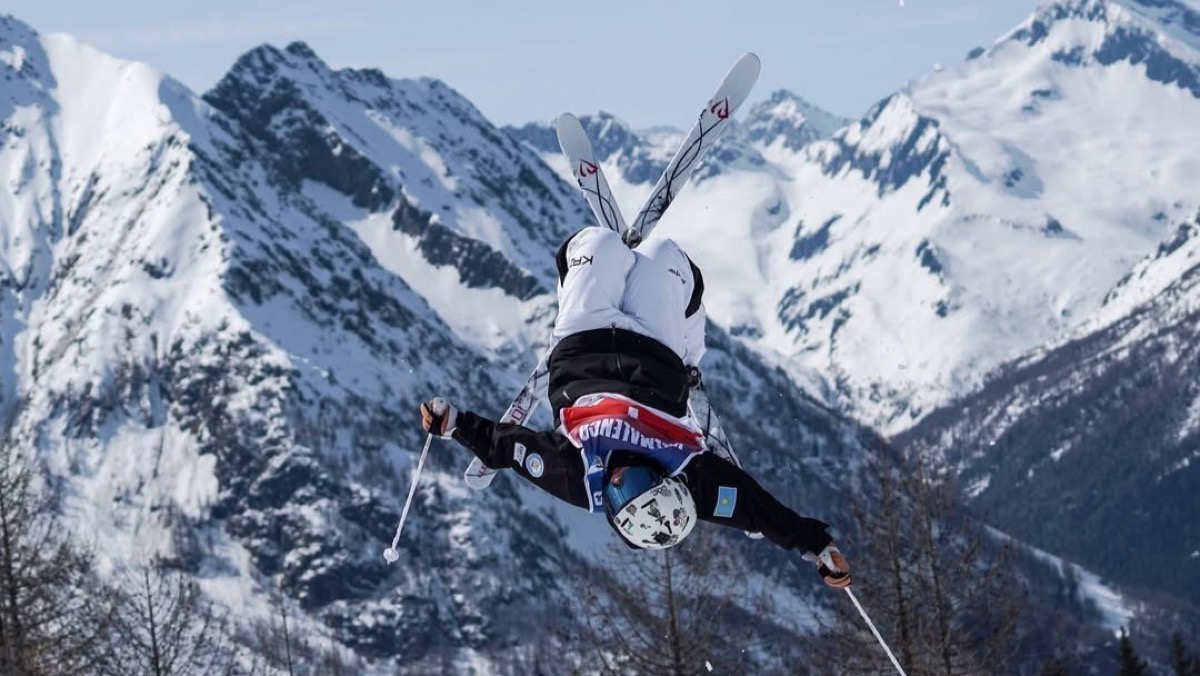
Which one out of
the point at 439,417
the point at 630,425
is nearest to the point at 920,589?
the point at 439,417

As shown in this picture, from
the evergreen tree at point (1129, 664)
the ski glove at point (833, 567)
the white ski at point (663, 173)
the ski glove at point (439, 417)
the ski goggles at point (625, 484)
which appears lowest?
the ski glove at point (833, 567)

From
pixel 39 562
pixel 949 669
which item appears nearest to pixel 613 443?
pixel 949 669

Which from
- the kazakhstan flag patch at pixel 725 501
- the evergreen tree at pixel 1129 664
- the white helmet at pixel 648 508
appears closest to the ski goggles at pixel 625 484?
the white helmet at pixel 648 508

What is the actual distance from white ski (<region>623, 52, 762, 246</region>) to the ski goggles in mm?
2813

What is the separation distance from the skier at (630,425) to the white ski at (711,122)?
5.23 ft

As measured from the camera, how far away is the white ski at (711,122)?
12578 mm

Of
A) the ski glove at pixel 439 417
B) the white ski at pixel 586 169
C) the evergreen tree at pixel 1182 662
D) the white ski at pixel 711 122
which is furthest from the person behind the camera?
the evergreen tree at pixel 1182 662

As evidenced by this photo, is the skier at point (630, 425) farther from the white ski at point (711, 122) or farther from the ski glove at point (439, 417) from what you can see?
the white ski at point (711, 122)

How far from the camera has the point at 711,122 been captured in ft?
42.4

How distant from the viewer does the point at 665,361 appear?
35.0ft

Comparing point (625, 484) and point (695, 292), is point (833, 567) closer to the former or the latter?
point (625, 484)

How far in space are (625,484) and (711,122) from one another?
3.95 m

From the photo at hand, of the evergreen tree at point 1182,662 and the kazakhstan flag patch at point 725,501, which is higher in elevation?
the evergreen tree at point 1182,662

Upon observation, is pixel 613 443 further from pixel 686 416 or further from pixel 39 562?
pixel 39 562
